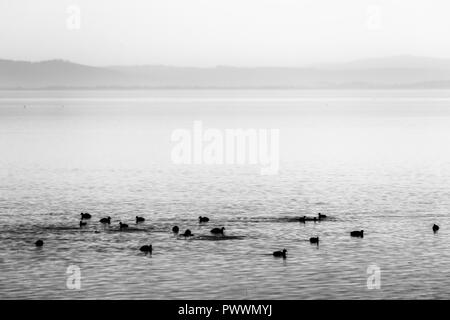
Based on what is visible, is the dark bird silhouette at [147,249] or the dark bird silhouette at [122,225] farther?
the dark bird silhouette at [122,225]

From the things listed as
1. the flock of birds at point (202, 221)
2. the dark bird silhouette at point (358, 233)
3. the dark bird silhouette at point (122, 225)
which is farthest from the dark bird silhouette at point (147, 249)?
the dark bird silhouette at point (358, 233)

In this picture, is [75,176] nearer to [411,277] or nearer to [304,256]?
[304,256]

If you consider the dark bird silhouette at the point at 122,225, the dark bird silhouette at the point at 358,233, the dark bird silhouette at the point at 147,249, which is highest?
the dark bird silhouette at the point at 122,225

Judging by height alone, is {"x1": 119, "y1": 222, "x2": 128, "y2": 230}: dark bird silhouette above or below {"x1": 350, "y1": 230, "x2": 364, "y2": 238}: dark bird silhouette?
above

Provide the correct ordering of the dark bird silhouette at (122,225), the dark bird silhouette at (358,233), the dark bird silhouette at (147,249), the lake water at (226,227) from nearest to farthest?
the lake water at (226,227), the dark bird silhouette at (147,249), the dark bird silhouette at (358,233), the dark bird silhouette at (122,225)

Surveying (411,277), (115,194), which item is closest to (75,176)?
(115,194)

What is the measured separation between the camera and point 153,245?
5200 centimetres

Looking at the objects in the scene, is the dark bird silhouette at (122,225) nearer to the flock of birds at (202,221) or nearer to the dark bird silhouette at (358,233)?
the flock of birds at (202,221)

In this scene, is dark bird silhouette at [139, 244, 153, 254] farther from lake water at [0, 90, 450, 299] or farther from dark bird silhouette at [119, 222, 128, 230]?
dark bird silhouette at [119, 222, 128, 230]

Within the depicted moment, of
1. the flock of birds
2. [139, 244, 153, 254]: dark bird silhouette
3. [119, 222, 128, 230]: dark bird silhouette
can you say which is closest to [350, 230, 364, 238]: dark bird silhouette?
the flock of birds

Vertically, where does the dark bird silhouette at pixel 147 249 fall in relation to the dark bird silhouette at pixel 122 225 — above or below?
below

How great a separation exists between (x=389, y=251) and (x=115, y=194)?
35000mm

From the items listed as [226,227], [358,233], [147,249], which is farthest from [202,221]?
[358,233]

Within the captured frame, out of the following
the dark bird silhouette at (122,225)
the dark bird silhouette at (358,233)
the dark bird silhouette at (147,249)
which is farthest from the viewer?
the dark bird silhouette at (122,225)
